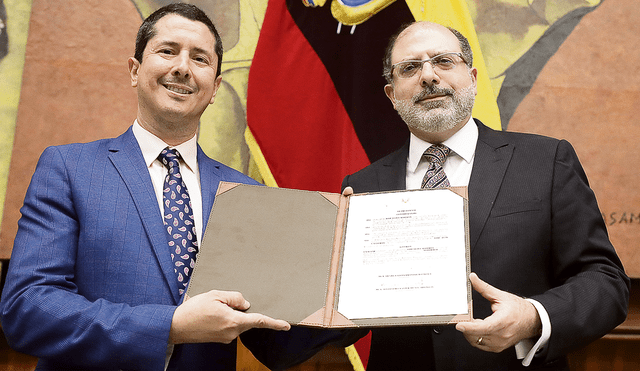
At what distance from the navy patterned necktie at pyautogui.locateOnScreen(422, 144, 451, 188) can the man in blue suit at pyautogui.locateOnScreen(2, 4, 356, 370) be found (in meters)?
0.63

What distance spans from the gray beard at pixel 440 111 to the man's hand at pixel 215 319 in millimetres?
996

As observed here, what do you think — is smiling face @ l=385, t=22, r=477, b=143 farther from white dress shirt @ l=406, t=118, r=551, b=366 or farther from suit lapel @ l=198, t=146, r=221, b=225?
suit lapel @ l=198, t=146, r=221, b=225

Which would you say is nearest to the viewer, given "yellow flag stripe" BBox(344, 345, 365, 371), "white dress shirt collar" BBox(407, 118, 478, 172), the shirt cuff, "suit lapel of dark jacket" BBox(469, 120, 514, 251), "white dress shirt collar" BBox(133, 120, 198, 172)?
the shirt cuff

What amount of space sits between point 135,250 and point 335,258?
598mm

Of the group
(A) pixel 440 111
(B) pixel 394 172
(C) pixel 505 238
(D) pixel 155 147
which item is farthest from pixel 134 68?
(C) pixel 505 238

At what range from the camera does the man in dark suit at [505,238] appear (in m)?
1.36

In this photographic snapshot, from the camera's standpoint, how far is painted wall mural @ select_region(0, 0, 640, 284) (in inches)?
98.6

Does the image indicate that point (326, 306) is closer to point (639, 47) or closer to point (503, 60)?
point (503, 60)

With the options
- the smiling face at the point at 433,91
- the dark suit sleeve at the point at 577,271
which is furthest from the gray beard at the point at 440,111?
the dark suit sleeve at the point at 577,271

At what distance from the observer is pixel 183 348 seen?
4.81 ft

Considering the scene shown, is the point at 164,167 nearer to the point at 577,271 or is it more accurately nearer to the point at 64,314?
the point at 64,314

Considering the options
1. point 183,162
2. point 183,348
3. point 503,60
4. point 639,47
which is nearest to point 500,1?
point 503,60

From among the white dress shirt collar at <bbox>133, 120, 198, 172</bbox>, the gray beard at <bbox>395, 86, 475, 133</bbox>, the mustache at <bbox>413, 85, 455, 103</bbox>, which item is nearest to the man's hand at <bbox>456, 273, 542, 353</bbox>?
the gray beard at <bbox>395, 86, 475, 133</bbox>

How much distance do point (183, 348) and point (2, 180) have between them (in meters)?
1.65
